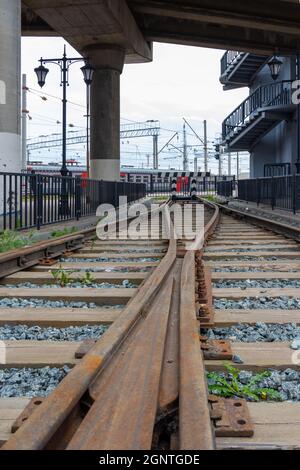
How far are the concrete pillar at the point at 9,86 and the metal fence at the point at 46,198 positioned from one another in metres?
0.72

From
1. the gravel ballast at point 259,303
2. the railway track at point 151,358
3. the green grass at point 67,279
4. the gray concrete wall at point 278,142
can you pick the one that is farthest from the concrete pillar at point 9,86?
the gray concrete wall at point 278,142

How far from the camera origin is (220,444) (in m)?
1.78

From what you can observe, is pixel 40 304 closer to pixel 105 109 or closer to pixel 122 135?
pixel 105 109

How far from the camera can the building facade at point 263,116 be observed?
25500 mm

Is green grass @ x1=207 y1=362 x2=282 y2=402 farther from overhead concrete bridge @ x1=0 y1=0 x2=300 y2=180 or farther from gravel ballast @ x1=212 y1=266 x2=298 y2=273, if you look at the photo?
overhead concrete bridge @ x1=0 y1=0 x2=300 y2=180

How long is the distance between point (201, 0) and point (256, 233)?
43.8 ft

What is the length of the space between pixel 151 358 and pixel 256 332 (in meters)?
1.14

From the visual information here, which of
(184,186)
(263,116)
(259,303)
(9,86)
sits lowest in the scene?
(259,303)

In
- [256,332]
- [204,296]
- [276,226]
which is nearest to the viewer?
[256,332]

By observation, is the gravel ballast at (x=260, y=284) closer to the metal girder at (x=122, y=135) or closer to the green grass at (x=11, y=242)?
the green grass at (x=11, y=242)

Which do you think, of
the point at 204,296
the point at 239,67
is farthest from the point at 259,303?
the point at 239,67

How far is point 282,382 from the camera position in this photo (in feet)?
8.04

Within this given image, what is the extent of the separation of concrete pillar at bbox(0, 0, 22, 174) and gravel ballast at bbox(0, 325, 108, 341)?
8.58 metres

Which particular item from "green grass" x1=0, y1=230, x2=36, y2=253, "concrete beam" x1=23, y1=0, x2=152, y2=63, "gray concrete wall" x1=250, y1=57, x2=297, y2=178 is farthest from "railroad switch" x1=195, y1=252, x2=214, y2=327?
"gray concrete wall" x1=250, y1=57, x2=297, y2=178
